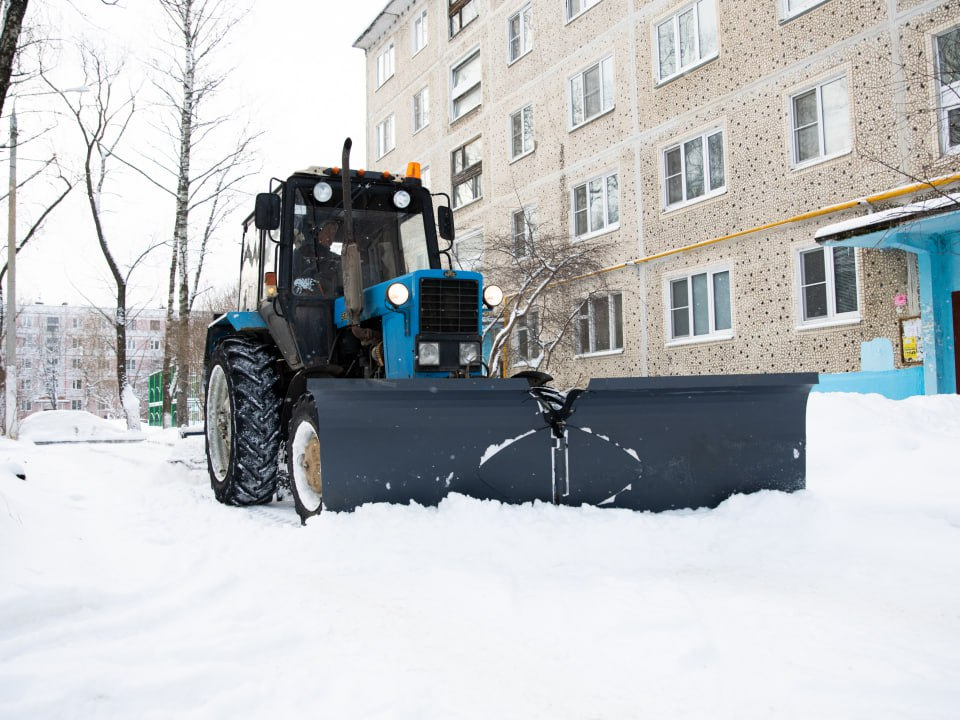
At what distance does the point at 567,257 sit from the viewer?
13391mm

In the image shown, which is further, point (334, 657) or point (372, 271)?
point (372, 271)

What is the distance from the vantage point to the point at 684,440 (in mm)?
4422

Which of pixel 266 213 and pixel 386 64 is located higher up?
pixel 386 64

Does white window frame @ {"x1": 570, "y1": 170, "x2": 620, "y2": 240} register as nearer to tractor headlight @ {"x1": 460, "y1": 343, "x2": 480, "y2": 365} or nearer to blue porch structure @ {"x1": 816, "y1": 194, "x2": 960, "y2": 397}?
blue porch structure @ {"x1": 816, "y1": 194, "x2": 960, "y2": 397}

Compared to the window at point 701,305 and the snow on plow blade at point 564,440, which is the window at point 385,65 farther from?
the snow on plow blade at point 564,440

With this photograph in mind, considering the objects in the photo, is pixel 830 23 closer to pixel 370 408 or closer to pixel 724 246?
pixel 724 246

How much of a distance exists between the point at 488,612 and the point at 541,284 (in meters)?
10.6

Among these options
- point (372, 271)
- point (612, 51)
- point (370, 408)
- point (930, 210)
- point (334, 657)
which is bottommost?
point (334, 657)

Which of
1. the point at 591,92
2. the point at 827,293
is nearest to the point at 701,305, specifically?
the point at 827,293

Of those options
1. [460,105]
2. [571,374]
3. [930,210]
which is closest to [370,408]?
[930,210]

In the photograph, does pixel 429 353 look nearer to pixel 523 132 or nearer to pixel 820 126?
pixel 820 126

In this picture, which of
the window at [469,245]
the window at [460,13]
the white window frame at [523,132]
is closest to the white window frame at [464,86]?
the window at [460,13]

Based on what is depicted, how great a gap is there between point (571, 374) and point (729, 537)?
12153 millimetres

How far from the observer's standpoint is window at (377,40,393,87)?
977 inches
